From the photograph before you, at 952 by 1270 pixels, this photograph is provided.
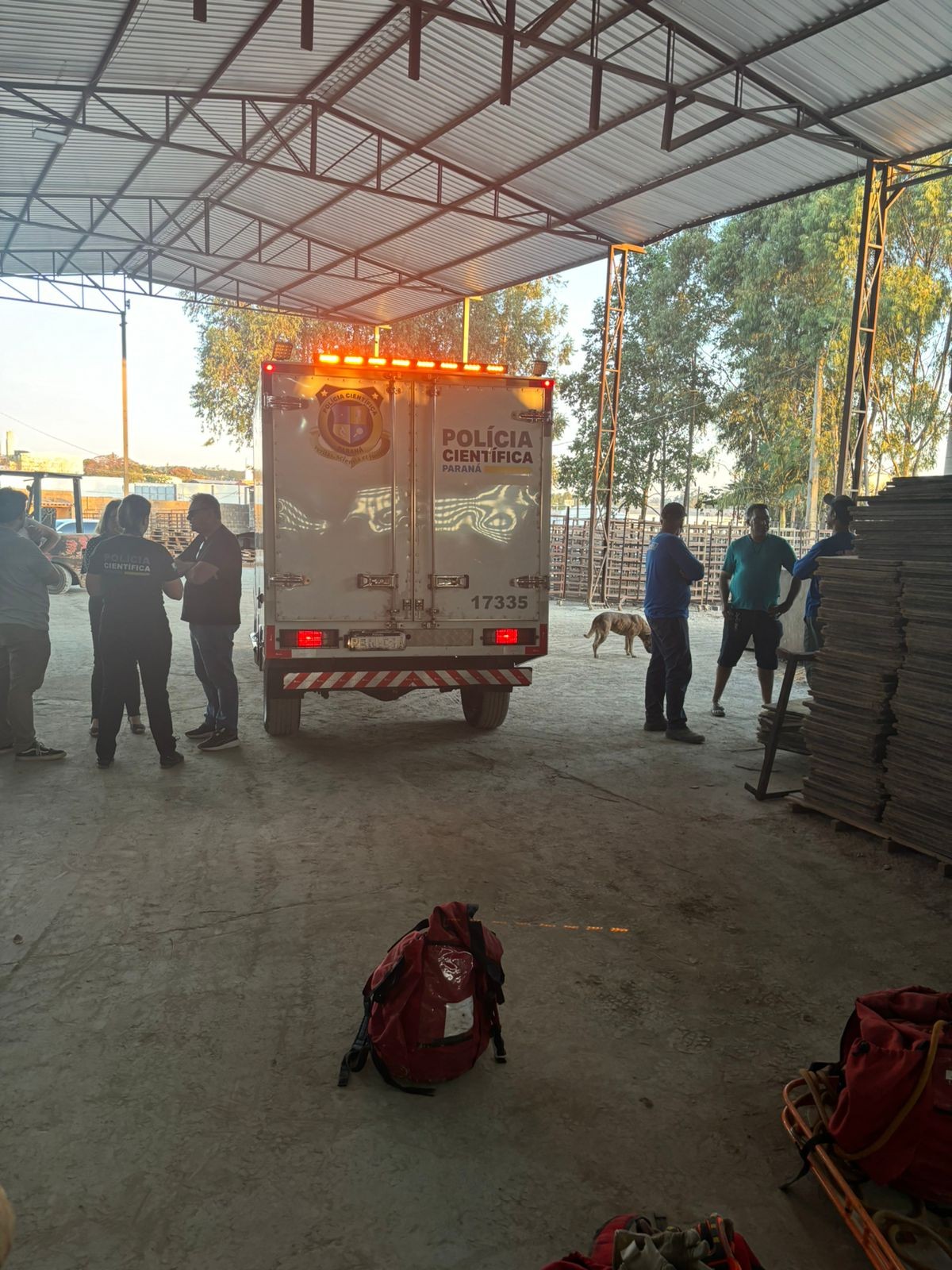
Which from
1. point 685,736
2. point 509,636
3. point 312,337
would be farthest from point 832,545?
point 312,337

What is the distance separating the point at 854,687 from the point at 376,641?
3.40 metres

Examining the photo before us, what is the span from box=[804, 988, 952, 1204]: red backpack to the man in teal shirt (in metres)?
5.47

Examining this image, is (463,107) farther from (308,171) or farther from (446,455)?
(446,455)

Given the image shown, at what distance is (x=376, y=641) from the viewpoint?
22.7 feet

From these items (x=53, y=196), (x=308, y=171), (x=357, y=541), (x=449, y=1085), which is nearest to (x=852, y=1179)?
(x=449, y=1085)

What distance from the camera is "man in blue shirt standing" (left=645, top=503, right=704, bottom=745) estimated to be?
775 centimetres

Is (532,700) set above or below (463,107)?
below

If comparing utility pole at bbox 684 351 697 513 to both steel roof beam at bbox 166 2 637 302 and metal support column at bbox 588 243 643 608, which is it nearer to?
metal support column at bbox 588 243 643 608

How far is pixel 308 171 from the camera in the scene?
1506 cm

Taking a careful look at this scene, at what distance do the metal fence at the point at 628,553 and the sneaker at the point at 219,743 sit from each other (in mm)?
14699

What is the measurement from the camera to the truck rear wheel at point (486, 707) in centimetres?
798

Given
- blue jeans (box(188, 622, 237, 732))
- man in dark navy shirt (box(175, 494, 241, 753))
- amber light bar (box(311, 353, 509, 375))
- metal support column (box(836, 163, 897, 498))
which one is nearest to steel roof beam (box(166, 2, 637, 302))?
metal support column (box(836, 163, 897, 498))

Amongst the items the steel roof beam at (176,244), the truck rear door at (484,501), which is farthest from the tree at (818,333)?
the truck rear door at (484,501)

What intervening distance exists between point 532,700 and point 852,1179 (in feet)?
23.6
